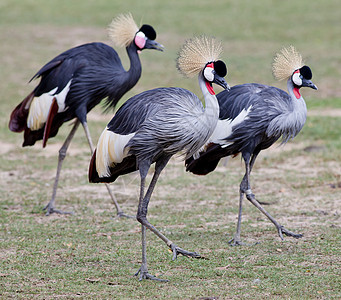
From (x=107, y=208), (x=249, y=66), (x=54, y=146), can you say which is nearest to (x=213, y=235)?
(x=107, y=208)

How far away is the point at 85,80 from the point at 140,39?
72cm

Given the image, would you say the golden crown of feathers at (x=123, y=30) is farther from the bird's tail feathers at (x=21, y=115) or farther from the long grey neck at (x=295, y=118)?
the long grey neck at (x=295, y=118)

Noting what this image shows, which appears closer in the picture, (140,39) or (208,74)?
(208,74)

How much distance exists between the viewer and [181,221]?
6.00 meters

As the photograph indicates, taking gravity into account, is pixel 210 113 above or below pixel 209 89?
below

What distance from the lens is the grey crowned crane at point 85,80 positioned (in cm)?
638

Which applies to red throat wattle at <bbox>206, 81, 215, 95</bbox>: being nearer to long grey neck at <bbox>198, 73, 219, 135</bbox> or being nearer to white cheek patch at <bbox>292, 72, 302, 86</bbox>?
long grey neck at <bbox>198, 73, 219, 135</bbox>

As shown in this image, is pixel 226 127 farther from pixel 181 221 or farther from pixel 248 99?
pixel 181 221

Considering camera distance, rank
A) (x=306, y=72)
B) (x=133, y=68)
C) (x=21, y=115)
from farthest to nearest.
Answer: (x=21, y=115), (x=133, y=68), (x=306, y=72)

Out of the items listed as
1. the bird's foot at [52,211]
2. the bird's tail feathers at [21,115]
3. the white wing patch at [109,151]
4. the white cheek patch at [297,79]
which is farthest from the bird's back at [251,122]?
the bird's tail feathers at [21,115]

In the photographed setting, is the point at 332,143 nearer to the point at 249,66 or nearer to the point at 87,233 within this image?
the point at 87,233

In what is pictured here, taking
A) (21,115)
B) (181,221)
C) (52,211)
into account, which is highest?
(21,115)

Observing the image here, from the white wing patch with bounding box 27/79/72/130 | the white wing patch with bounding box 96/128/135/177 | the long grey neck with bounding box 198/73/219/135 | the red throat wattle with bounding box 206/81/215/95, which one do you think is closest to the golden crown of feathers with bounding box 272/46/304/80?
the red throat wattle with bounding box 206/81/215/95

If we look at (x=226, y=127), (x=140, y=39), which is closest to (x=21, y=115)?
(x=140, y=39)
